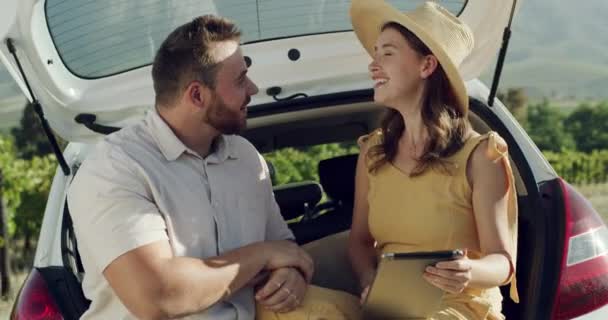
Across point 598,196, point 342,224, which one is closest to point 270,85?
point 342,224

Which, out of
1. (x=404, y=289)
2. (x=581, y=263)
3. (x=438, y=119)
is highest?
(x=438, y=119)

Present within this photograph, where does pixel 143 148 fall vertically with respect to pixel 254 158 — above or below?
above

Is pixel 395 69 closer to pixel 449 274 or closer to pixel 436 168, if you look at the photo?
pixel 436 168

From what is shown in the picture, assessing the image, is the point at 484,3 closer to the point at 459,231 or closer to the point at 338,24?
the point at 338,24

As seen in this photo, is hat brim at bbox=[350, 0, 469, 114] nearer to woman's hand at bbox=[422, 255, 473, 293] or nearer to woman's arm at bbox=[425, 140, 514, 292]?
woman's arm at bbox=[425, 140, 514, 292]

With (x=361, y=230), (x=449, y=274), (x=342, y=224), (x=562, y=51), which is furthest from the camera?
(x=562, y=51)

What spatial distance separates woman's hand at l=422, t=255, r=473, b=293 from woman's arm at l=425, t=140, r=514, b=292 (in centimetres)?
7

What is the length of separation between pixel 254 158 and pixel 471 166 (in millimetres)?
578

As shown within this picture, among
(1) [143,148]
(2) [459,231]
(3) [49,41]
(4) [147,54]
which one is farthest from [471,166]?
(3) [49,41]

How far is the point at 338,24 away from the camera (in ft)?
9.64

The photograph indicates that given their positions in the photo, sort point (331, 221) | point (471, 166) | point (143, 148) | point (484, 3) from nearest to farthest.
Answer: point (143, 148), point (471, 166), point (484, 3), point (331, 221)

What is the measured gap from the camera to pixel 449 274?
6.96 feet

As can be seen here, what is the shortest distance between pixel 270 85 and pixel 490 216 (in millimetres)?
878

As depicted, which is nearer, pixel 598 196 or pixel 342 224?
pixel 342 224
